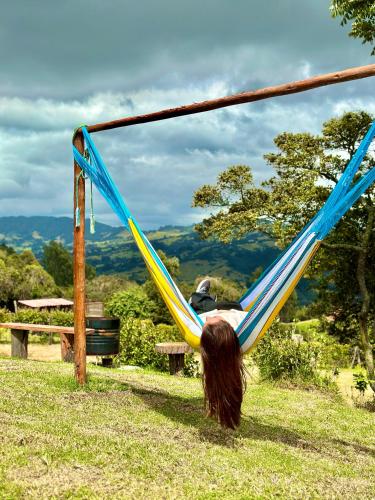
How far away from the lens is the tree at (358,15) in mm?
8102

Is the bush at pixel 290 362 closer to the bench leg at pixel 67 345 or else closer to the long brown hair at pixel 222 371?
the bench leg at pixel 67 345

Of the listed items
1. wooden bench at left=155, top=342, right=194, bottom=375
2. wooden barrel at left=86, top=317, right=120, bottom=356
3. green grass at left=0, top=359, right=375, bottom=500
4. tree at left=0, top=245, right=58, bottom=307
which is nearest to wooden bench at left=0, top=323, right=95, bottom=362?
wooden barrel at left=86, top=317, right=120, bottom=356

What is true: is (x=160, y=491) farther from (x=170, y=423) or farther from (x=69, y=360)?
(x=69, y=360)

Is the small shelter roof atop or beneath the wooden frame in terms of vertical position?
beneath

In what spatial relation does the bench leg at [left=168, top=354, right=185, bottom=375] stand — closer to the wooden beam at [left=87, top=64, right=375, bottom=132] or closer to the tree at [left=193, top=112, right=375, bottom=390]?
the tree at [left=193, top=112, right=375, bottom=390]

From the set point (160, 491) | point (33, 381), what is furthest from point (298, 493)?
point (33, 381)

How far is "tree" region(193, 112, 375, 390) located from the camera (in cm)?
918

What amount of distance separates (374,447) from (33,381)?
3.61 meters

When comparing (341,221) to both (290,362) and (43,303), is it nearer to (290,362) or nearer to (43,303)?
(290,362)

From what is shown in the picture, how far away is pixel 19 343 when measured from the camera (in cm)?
890

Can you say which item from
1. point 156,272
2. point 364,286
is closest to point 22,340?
point 156,272

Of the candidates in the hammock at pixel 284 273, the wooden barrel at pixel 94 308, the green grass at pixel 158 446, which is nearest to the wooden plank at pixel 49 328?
the green grass at pixel 158 446

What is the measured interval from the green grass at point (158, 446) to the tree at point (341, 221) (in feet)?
12.3

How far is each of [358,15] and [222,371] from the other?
22.7 feet
